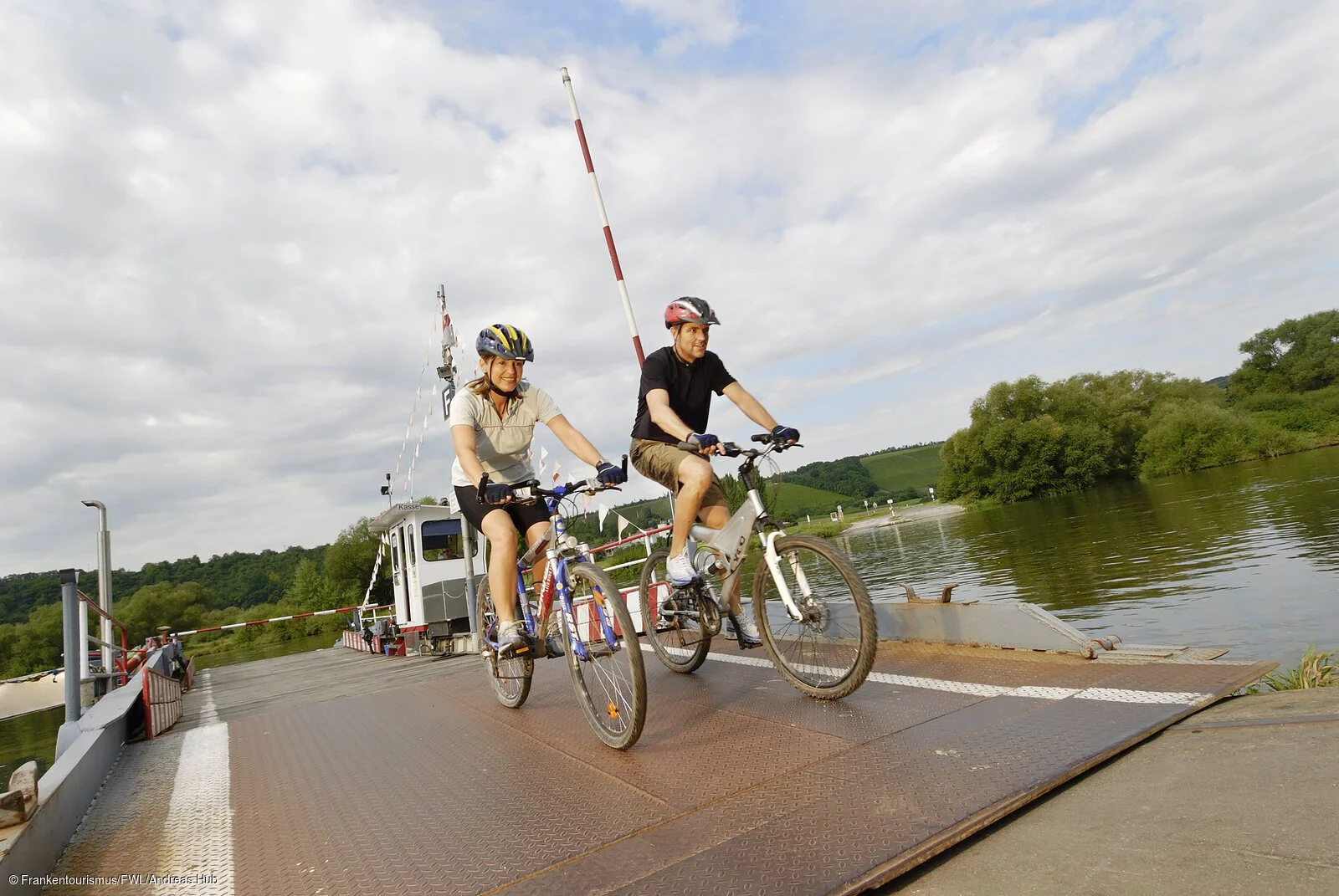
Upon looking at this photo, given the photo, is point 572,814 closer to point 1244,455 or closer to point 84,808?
point 84,808

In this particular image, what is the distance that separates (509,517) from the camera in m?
4.29

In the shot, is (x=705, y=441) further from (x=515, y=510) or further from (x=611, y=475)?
(x=515, y=510)

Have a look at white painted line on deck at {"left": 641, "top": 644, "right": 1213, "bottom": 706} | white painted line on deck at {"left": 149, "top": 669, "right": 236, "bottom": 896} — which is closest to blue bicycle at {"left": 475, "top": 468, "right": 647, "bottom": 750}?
white painted line on deck at {"left": 641, "top": 644, "right": 1213, "bottom": 706}

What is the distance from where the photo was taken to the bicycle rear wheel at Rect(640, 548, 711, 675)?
4473 mm

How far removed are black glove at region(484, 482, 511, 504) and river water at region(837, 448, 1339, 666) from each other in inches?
78.7

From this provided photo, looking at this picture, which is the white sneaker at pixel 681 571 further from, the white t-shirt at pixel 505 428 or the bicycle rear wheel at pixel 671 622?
the white t-shirt at pixel 505 428

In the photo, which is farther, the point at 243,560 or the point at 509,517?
the point at 243,560


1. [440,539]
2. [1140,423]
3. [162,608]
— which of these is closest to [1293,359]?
[1140,423]

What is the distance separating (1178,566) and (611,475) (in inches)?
575

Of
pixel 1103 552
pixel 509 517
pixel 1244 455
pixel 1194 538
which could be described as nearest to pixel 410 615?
pixel 509 517

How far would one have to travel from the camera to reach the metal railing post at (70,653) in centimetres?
428

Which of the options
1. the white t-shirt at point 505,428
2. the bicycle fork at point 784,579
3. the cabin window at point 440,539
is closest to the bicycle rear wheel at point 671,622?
the bicycle fork at point 784,579

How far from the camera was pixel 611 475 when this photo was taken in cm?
386

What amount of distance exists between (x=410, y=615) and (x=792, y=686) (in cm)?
1389
